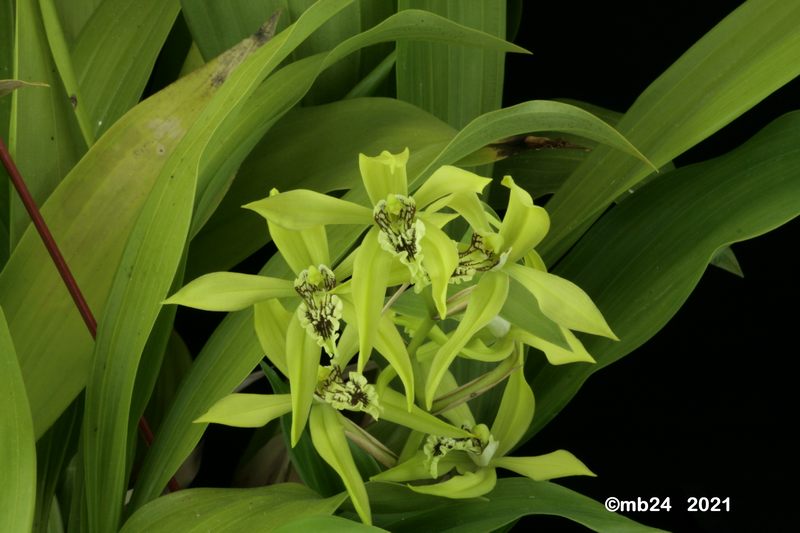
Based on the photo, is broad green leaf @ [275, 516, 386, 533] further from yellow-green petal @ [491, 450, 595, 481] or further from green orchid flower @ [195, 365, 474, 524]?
yellow-green petal @ [491, 450, 595, 481]

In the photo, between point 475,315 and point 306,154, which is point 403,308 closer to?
point 475,315

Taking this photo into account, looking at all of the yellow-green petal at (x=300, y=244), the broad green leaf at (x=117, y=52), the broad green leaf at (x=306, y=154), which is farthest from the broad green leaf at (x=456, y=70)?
the yellow-green petal at (x=300, y=244)

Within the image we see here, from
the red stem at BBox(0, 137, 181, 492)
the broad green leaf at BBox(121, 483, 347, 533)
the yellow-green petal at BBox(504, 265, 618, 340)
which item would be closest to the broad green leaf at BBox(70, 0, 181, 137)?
the red stem at BBox(0, 137, 181, 492)

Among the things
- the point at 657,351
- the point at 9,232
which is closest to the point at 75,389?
the point at 9,232

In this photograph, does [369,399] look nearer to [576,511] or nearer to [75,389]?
[576,511]

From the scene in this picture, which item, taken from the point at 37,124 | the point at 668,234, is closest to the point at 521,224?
the point at 668,234

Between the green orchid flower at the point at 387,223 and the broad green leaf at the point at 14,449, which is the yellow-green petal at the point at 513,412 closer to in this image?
the green orchid flower at the point at 387,223
